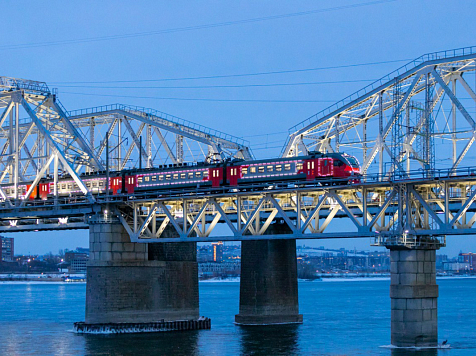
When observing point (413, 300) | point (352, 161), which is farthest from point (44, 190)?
point (413, 300)

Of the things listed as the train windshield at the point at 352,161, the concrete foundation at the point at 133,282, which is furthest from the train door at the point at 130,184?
the train windshield at the point at 352,161

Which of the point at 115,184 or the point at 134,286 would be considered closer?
the point at 134,286

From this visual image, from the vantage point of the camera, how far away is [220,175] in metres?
72.0

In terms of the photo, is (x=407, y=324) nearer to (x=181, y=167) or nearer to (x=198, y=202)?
(x=198, y=202)

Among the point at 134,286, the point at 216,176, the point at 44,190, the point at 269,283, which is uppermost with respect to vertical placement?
the point at 216,176

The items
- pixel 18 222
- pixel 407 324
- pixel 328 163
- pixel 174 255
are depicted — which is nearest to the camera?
pixel 407 324

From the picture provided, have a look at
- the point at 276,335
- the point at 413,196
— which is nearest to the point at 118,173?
the point at 276,335

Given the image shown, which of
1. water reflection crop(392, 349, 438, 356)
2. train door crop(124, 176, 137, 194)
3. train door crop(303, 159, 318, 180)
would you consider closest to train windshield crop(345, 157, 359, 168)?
train door crop(303, 159, 318, 180)

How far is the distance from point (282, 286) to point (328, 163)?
693 inches

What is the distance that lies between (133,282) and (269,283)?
549 inches

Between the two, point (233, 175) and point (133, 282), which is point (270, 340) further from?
point (233, 175)

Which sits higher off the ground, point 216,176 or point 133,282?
point 216,176

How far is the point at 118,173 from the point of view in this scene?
263 feet

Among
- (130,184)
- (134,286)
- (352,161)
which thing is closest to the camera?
(352,161)
